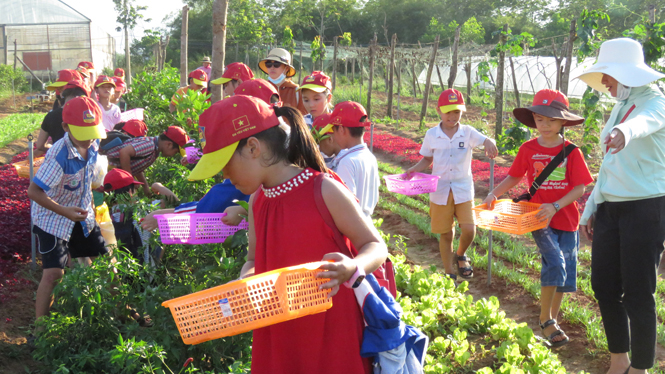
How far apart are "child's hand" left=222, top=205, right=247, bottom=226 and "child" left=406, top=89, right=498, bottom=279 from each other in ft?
8.58

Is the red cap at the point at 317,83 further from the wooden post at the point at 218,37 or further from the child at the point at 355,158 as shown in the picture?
the wooden post at the point at 218,37

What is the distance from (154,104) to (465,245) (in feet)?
27.3

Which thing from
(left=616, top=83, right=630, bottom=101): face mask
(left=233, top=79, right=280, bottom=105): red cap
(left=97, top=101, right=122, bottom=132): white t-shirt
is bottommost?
(left=97, top=101, right=122, bottom=132): white t-shirt

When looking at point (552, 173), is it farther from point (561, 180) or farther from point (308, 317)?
point (308, 317)

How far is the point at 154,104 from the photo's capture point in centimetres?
1170

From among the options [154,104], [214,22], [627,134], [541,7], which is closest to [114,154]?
[214,22]

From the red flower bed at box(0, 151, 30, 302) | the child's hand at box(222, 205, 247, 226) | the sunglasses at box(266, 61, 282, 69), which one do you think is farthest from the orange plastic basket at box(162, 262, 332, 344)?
the sunglasses at box(266, 61, 282, 69)

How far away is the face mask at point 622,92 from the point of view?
3.28 meters

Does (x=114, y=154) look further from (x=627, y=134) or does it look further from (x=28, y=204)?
(x=627, y=134)

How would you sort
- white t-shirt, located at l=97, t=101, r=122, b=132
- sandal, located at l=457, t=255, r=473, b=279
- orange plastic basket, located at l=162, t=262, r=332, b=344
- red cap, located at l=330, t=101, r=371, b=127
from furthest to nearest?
white t-shirt, located at l=97, t=101, r=122, b=132 < sandal, located at l=457, t=255, r=473, b=279 < red cap, located at l=330, t=101, r=371, b=127 < orange plastic basket, located at l=162, t=262, r=332, b=344

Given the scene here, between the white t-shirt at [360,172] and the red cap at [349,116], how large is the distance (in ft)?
0.51

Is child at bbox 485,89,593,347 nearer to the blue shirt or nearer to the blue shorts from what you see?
the blue shorts

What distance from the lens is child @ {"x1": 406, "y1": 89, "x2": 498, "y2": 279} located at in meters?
5.36

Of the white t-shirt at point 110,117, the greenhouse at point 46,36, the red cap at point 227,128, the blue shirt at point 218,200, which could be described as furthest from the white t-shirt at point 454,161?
the greenhouse at point 46,36
